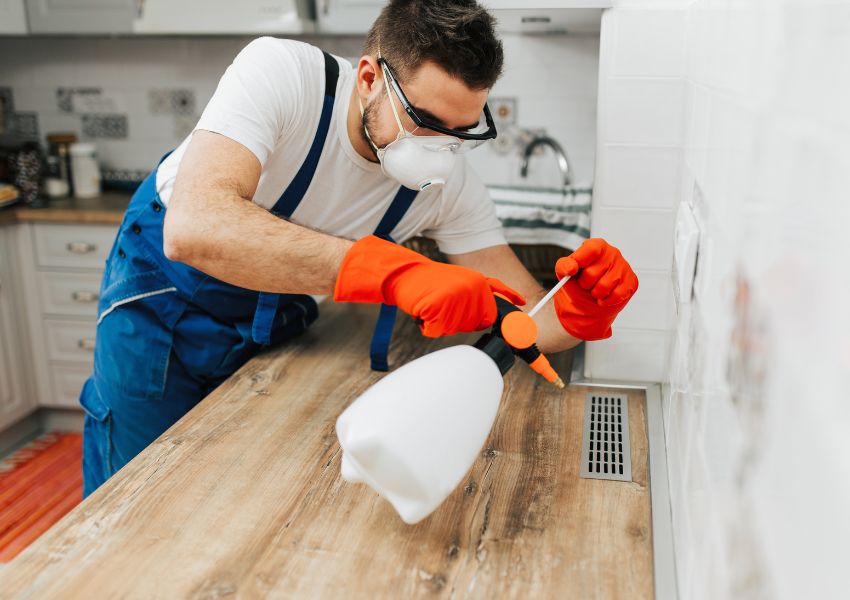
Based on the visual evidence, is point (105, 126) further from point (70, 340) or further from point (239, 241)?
point (239, 241)

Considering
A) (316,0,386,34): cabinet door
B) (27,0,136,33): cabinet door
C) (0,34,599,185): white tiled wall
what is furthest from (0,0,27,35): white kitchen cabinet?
(316,0,386,34): cabinet door

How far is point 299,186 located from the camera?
1.44 m

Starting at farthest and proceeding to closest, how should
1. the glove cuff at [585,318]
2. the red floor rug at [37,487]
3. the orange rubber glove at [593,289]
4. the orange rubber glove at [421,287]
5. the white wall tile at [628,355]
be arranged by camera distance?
the red floor rug at [37,487] → the white wall tile at [628,355] → the glove cuff at [585,318] → the orange rubber glove at [593,289] → the orange rubber glove at [421,287]

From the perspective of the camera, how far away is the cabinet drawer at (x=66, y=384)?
2992 millimetres

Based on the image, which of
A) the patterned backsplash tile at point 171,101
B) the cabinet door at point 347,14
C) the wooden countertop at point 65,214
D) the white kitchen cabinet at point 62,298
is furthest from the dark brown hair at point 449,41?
the patterned backsplash tile at point 171,101

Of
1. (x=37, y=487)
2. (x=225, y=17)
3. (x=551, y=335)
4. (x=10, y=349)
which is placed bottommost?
(x=37, y=487)

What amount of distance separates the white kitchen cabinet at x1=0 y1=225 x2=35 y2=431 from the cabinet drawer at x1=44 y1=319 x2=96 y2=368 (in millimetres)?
102

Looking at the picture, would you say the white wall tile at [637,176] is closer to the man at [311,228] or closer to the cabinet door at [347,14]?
the man at [311,228]

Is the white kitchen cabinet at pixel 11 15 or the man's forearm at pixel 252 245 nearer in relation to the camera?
the man's forearm at pixel 252 245

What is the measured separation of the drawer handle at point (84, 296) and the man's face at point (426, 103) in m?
1.91

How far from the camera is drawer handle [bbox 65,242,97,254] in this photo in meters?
2.83

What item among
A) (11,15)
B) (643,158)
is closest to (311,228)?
(643,158)

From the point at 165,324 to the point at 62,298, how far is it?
1.66 meters

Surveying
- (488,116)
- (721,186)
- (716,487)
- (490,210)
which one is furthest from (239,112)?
(716,487)
